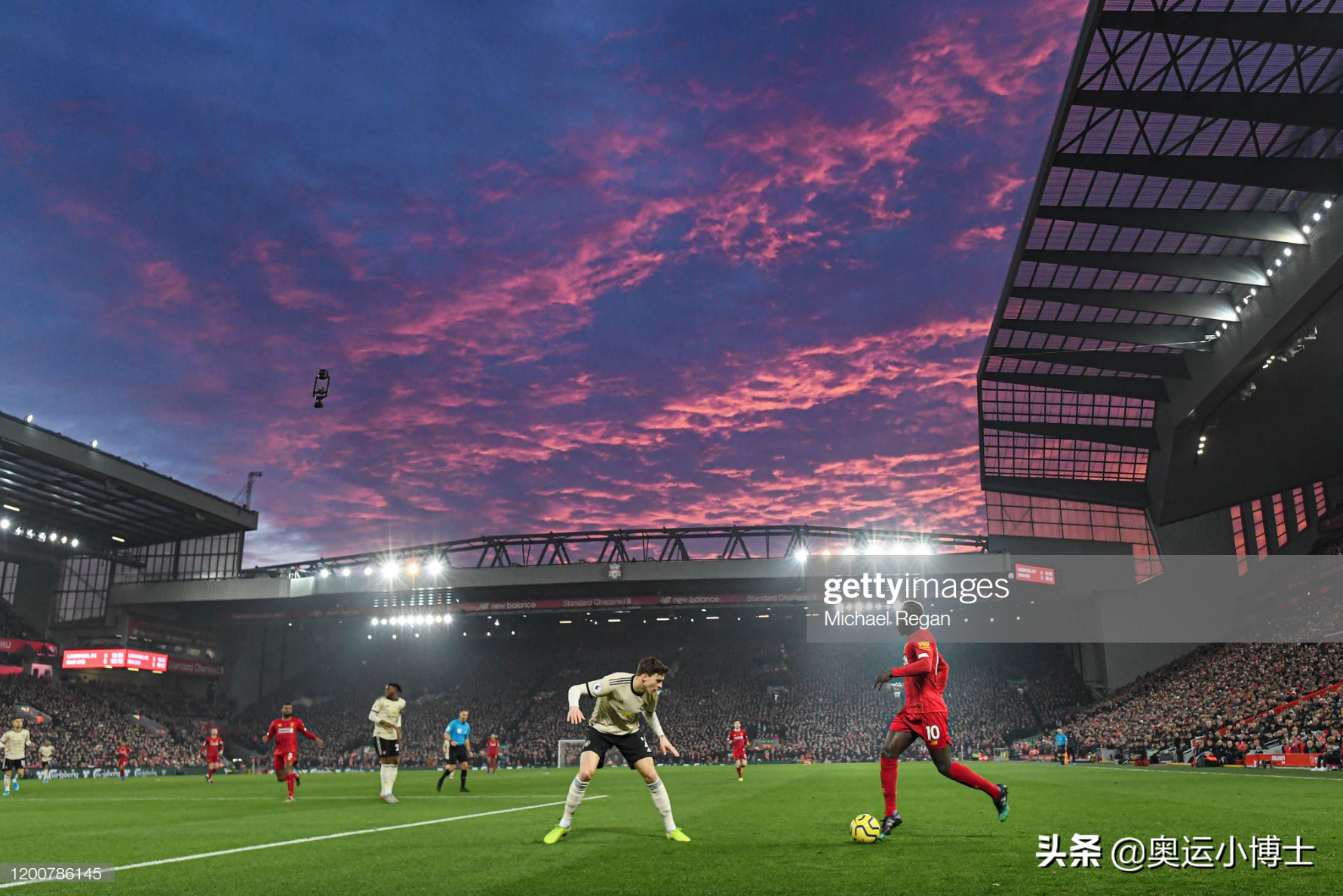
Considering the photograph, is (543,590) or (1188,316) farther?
(543,590)

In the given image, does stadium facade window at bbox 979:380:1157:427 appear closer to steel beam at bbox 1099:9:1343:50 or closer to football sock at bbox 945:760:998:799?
steel beam at bbox 1099:9:1343:50

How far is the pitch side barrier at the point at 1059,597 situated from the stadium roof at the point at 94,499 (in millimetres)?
41417

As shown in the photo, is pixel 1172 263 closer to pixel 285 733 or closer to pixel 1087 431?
pixel 1087 431

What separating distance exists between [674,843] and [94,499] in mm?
57542

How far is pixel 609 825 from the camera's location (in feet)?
33.7

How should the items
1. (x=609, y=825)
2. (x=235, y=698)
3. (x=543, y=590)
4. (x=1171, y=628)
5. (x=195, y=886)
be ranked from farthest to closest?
1. (x=235, y=698)
2. (x=543, y=590)
3. (x=1171, y=628)
4. (x=609, y=825)
5. (x=195, y=886)

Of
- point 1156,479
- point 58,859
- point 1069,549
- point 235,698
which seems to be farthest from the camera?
point 235,698

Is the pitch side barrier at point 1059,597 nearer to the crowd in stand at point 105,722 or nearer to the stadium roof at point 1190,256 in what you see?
the stadium roof at point 1190,256

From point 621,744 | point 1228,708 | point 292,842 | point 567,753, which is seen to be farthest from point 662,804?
point 567,753

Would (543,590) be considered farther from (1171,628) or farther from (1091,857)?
(1091,857)

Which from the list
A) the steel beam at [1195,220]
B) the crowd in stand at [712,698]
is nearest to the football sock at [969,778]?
the steel beam at [1195,220]

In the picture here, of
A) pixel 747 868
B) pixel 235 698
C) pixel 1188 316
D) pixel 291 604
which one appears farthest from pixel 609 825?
pixel 235 698

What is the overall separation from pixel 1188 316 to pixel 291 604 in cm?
6049

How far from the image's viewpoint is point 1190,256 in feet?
112
